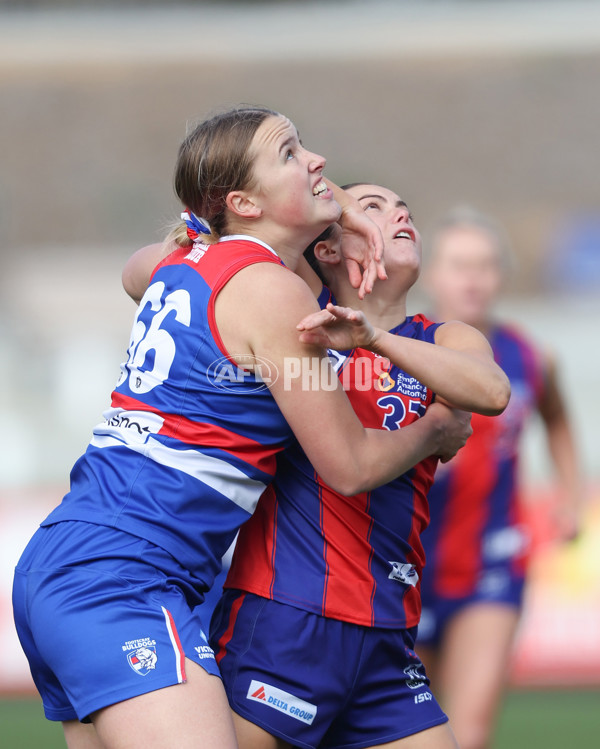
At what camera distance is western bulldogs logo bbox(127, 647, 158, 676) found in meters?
2.27

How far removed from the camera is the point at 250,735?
2586 millimetres

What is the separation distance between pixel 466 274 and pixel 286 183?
223cm

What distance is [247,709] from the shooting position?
260cm

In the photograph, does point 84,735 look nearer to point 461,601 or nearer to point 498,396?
point 498,396

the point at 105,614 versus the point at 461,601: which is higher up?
the point at 105,614

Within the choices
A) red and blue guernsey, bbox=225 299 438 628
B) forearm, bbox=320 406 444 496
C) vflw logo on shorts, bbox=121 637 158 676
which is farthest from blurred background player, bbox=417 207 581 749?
vflw logo on shorts, bbox=121 637 158 676

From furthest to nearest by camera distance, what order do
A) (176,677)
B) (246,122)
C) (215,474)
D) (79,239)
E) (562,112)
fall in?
1. (562,112)
2. (79,239)
3. (246,122)
4. (215,474)
5. (176,677)

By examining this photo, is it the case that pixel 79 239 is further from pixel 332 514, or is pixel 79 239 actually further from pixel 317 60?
pixel 332 514

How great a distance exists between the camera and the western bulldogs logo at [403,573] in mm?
2785

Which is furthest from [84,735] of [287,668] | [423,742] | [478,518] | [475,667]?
[478,518]

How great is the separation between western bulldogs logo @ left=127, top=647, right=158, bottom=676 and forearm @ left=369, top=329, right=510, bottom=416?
0.84 metres

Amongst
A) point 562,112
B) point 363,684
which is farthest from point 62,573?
point 562,112

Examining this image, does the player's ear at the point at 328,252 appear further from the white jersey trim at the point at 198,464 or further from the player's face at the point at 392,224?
the white jersey trim at the point at 198,464

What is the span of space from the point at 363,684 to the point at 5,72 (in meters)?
32.6
